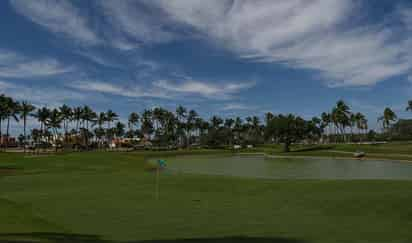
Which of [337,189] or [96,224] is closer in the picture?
[96,224]

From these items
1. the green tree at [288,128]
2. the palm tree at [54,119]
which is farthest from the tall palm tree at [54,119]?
the green tree at [288,128]

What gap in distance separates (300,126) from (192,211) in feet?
307

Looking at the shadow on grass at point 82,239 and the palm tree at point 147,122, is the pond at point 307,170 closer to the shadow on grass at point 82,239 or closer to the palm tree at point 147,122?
the shadow on grass at point 82,239

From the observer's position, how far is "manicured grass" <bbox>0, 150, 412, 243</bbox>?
31.6ft

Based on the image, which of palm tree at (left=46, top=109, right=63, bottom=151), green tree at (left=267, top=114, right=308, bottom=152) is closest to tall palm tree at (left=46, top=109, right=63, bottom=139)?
palm tree at (left=46, top=109, right=63, bottom=151)

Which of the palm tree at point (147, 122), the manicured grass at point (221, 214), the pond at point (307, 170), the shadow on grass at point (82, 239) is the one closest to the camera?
the shadow on grass at point (82, 239)

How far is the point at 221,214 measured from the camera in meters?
12.5

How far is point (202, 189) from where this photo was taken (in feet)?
63.5

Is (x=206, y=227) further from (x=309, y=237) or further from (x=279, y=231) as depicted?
(x=309, y=237)

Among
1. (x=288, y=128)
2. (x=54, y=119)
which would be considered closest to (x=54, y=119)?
(x=54, y=119)

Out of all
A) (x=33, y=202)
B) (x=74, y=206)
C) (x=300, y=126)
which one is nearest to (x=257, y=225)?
(x=74, y=206)

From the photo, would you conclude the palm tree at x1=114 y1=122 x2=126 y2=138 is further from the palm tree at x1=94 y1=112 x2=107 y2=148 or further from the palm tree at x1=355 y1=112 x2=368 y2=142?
the palm tree at x1=355 y1=112 x2=368 y2=142

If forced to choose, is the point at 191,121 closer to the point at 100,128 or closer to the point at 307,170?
the point at 100,128

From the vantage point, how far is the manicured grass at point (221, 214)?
31.6 feet
